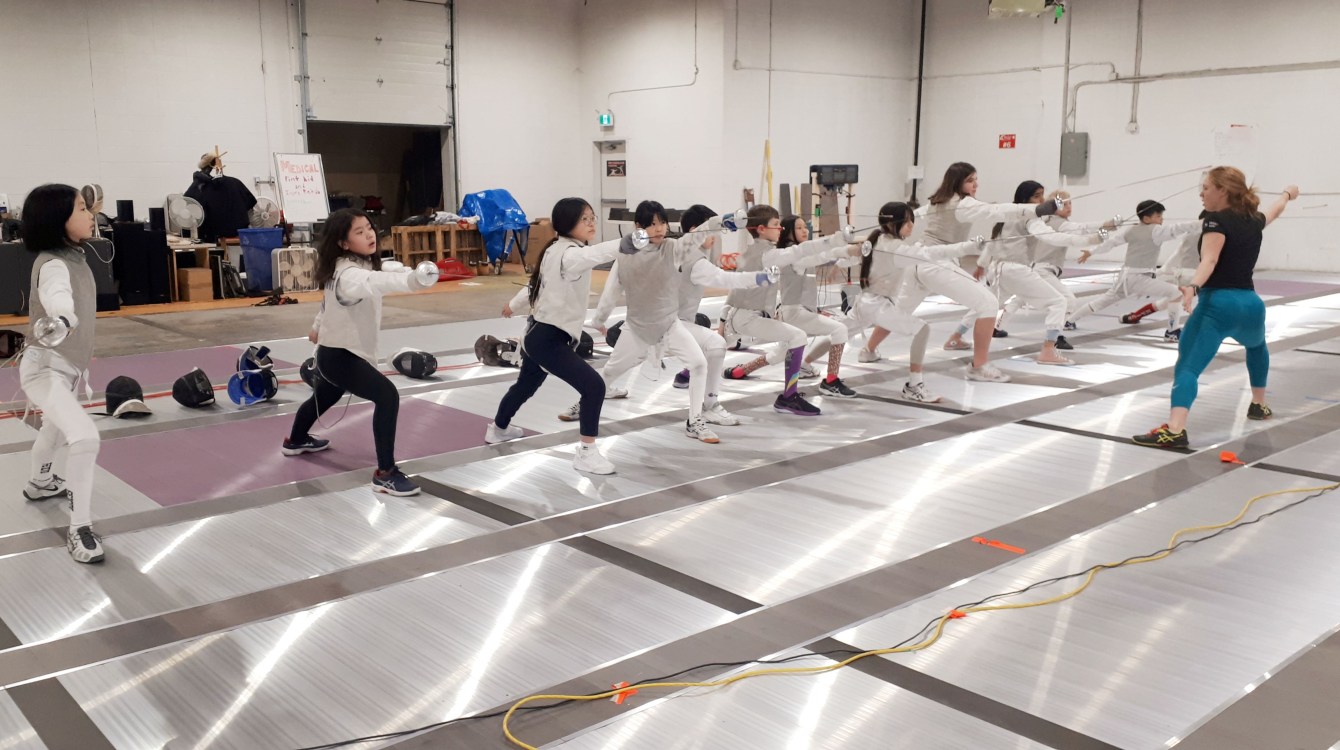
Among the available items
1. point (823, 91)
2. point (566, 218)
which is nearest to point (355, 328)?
point (566, 218)

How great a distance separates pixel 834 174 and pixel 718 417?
10.3 meters

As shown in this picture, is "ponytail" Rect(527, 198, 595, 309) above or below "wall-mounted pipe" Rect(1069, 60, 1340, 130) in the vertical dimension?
below

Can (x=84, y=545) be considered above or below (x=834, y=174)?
below

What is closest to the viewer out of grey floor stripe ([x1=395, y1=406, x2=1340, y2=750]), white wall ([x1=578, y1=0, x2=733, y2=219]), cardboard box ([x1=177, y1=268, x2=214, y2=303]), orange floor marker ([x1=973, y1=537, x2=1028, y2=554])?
grey floor stripe ([x1=395, y1=406, x2=1340, y2=750])

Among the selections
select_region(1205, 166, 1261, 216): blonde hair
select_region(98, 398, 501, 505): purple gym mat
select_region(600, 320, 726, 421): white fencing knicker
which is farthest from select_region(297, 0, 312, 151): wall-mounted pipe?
select_region(1205, 166, 1261, 216): blonde hair

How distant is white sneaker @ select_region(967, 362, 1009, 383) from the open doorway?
1080 centimetres

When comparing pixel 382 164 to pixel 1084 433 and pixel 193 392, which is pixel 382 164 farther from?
pixel 1084 433

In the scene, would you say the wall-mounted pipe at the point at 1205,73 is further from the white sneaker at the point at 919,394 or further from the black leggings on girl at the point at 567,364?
the black leggings on girl at the point at 567,364

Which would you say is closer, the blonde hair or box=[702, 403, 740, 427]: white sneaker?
the blonde hair

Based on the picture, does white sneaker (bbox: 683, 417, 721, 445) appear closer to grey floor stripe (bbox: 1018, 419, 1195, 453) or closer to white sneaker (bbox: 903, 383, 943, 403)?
white sneaker (bbox: 903, 383, 943, 403)

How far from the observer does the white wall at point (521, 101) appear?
14875 millimetres

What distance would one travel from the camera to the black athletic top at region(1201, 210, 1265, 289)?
4.90 metres

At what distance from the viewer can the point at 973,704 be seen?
2650mm

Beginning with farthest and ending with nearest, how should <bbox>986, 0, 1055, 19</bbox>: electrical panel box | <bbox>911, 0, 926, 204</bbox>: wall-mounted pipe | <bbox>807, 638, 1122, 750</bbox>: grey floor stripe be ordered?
1. <bbox>911, 0, 926, 204</bbox>: wall-mounted pipe
2. <bbox>986, 0, 1055, 19</bbox>: electrical panel box
3. <bbox>807, 638, 1122, 750</bbox>: grey floor stripe
